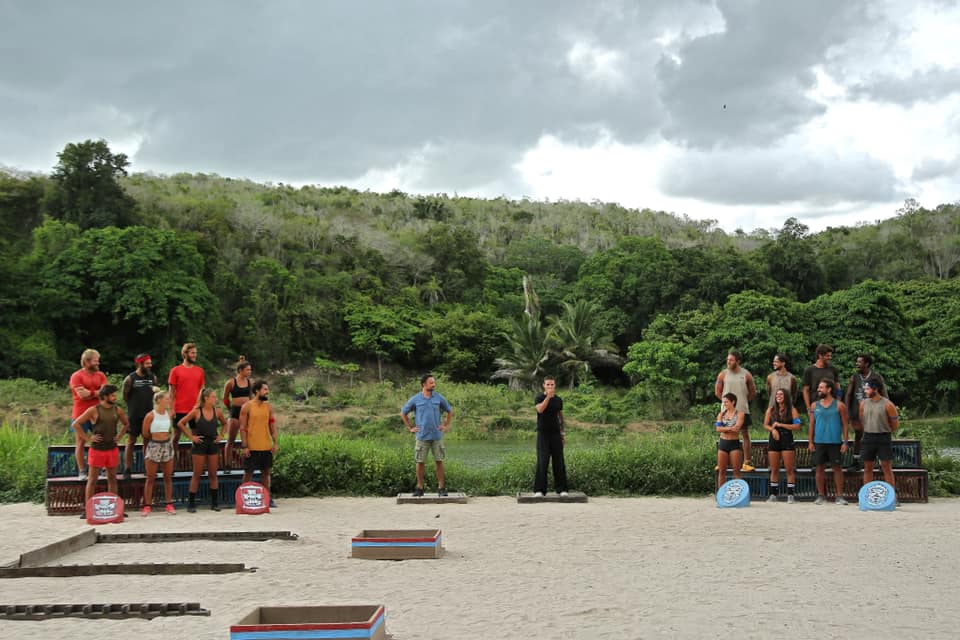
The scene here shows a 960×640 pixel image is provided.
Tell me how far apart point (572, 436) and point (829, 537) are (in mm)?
19338

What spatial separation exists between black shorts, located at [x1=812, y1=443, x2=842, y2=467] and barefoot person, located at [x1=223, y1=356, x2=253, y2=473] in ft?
24.2

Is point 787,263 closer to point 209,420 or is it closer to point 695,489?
point 695,489

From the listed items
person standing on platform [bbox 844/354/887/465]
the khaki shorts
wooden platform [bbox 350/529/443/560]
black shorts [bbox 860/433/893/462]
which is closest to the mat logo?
black shorts [bbox 860/433/893/462]

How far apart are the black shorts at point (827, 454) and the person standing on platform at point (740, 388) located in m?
0.87

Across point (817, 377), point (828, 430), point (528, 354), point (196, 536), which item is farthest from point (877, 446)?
point (528, 354)

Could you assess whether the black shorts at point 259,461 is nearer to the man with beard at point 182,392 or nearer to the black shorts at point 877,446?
the man with beard at point 182,392

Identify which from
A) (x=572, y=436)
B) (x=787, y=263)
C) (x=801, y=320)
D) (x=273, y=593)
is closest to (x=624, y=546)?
(x=273, y=593)

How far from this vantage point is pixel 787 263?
4891cm

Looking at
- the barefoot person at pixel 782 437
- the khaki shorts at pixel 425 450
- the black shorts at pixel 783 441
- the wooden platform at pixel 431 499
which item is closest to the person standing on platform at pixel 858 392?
the barefoot person at pixel 782 437

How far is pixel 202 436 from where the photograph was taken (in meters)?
10.7

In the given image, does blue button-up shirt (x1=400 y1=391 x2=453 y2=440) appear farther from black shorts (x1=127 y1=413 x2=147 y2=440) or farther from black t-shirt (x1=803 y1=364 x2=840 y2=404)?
black t-shirt (x1=803 y1=364 x2=840 y2=404)

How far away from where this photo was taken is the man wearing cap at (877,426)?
10.6m

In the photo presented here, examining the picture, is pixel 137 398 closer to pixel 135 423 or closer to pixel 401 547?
pixel 135 423

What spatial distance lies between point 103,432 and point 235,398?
170 centimetres
